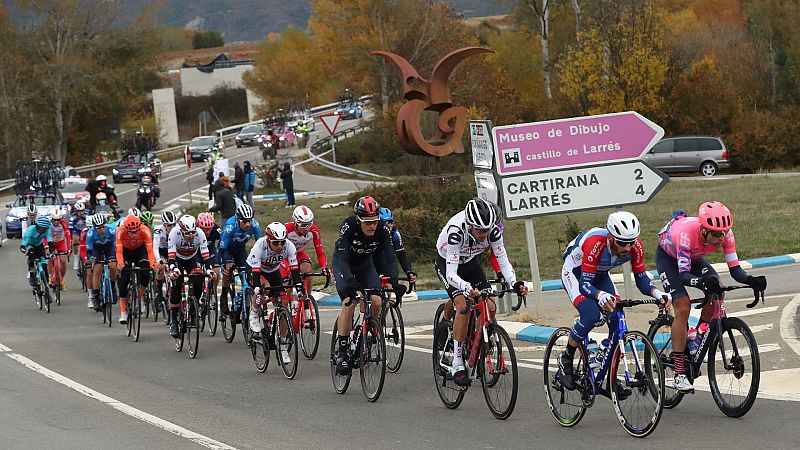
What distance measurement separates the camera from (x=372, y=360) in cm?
1186

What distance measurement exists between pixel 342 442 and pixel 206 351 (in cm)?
680

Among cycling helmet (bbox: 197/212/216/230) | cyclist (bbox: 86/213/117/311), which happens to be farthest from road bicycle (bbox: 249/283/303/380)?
cyclist (bbox: 86/213/117/311)

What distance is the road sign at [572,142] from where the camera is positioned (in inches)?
616

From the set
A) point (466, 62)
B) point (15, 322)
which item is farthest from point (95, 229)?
point (466, 62)

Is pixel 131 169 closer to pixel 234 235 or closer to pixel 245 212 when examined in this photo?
pixel 234 235

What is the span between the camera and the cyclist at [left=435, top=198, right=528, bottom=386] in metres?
10.5

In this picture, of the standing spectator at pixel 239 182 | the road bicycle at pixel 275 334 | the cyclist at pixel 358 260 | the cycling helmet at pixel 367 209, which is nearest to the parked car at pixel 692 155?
the standing spectator at pixel 239 182

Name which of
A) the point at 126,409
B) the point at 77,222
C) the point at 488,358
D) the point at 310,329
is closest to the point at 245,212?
the point at 310,329

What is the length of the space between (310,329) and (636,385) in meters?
6.17

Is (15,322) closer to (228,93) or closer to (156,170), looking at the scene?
(156,170)

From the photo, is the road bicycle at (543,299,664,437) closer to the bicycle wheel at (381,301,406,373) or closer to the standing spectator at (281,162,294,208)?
the bicycle wheel at (381,301,406,373)

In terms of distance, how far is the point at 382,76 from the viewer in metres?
68.8

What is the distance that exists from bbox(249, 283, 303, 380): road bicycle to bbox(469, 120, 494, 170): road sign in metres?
3.72

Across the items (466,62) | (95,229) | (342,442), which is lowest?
(342,442)
